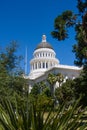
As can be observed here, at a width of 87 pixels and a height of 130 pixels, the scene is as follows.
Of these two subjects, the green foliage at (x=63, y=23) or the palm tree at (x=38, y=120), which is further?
the green foliage at (x=63, y=23)

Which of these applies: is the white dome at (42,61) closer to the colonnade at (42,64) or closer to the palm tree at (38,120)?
the colonnade at (42,64)

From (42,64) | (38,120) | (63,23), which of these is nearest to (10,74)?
(63,23)

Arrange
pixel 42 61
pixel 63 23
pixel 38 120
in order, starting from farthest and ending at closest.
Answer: pixel 42 61
pixel 63 23
pixel 38 120

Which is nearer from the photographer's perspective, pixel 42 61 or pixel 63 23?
pixel 63 23

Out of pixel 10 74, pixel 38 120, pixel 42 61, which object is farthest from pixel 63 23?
pixel 42 61

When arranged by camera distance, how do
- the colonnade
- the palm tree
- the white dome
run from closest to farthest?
the palm tree
the white dome
the colonnade

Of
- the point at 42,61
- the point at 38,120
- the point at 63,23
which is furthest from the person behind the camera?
the point at 42,61

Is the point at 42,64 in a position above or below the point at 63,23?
above

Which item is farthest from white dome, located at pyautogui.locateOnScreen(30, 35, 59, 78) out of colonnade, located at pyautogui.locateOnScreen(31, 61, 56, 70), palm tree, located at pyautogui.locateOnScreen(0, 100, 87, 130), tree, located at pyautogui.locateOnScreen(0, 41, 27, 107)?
palm tree, located at pyautogui.locateOnScreen(0, 100, 87, 130)

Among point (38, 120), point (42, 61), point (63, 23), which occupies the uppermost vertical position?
point (42, 61)

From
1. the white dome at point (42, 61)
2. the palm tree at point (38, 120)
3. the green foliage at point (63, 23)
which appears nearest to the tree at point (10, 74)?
the green foliage at point (63, 23)

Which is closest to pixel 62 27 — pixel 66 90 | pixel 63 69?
pixel 66 90

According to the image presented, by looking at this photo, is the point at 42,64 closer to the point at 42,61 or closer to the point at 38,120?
the point at 42,61

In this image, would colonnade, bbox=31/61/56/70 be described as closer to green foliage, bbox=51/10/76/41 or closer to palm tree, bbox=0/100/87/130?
green foliage, bbox=51/10/76/41
